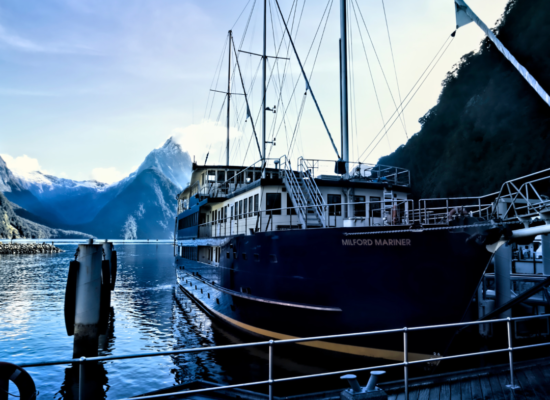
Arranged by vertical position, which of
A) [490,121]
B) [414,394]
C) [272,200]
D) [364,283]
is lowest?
[414,394]

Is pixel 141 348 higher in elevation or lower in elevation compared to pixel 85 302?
lower

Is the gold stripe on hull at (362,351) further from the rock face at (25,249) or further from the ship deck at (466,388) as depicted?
the rock face at (25,249)

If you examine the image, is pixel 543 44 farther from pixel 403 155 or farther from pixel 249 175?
pixel 249 175

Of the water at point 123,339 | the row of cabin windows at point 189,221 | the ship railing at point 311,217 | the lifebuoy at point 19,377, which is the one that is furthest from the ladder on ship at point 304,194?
the row of cabin windows at point 189,221

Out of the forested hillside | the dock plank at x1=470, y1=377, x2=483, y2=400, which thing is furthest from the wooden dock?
the forested hillside

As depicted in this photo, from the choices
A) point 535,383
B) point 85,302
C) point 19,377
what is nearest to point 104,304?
point 85,302

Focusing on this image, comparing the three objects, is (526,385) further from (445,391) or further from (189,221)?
(189,221)

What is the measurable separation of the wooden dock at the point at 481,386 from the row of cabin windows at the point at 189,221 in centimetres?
1967

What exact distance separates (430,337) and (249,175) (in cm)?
1478

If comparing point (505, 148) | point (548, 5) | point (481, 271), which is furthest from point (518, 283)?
point (548, 5)

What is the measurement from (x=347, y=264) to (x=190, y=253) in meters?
18.5

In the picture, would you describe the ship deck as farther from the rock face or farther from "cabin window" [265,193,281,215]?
the rock face

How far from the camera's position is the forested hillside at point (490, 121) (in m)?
40.2

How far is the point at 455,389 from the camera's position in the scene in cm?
587
